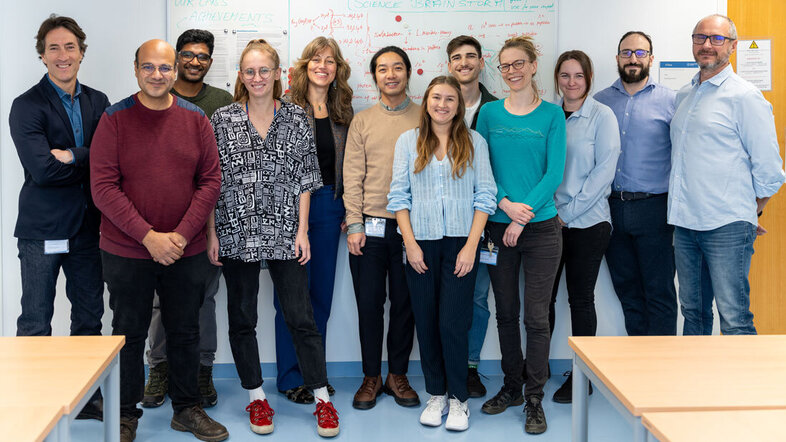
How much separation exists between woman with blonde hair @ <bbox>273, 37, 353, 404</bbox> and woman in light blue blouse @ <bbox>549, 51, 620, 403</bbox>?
1164 mm

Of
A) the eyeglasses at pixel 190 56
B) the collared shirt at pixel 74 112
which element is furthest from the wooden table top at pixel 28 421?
the eyeglasses at pixel 190 56

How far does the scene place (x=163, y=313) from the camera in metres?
3.00

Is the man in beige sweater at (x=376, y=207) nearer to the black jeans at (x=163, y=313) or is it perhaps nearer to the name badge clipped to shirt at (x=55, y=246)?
the black jeans at (x=163, y=313)

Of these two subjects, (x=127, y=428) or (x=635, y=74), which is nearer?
(x=127, y=428)

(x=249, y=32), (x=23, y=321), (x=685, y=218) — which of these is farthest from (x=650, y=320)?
(x=23, y=321)

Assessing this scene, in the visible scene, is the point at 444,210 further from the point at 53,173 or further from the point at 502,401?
the point at 53,173

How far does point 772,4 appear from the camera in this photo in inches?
157

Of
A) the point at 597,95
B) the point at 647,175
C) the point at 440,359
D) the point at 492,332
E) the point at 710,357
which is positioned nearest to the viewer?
the point at 710,357

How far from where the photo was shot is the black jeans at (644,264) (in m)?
3.50

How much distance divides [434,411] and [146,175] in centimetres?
172

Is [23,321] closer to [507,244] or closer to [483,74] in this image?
[507,244]

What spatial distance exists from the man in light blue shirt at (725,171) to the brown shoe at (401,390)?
1525mm

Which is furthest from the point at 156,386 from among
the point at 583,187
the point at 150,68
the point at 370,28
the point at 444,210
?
the point at 583,187

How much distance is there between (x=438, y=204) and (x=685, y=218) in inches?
45.8
